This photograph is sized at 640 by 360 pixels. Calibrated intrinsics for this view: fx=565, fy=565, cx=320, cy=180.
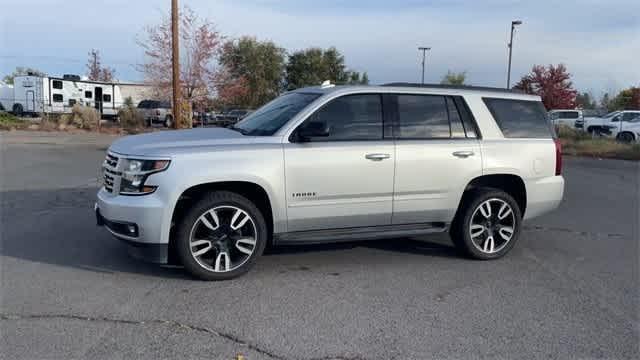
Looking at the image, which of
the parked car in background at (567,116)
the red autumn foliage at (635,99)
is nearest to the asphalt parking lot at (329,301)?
the parked car in background at (567,116)

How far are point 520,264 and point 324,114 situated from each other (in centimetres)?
268

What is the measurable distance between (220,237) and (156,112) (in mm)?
28520

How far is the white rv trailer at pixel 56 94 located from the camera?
35750 millimetres

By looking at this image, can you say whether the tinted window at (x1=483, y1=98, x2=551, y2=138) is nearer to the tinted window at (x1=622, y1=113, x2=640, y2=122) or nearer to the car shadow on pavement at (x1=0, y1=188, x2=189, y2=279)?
the car shadow on pavement at (x1=0, y1=188, x2=189, y2=279)

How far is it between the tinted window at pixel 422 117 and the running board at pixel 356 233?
95 cm

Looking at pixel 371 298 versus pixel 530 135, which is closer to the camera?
pixel 371 298

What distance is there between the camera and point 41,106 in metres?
35.6

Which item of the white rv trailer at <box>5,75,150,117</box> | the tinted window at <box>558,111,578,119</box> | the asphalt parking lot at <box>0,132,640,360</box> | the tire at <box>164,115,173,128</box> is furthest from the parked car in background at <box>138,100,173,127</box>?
the asphalt parking lot at <box>0,132,640,360</box>

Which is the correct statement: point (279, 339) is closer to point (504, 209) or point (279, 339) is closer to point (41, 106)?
point (504, 209)

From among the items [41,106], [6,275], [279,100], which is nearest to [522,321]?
[279,100]

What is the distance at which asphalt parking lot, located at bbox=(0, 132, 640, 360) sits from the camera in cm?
390

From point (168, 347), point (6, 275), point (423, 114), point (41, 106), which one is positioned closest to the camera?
point (168, 347)

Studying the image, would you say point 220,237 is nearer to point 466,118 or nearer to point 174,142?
point 174,142

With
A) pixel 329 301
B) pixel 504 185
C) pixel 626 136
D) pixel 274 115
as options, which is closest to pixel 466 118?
pixel 504 185
